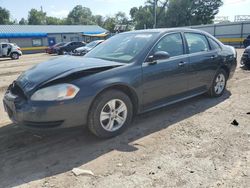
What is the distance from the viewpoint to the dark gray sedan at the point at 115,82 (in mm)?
3484

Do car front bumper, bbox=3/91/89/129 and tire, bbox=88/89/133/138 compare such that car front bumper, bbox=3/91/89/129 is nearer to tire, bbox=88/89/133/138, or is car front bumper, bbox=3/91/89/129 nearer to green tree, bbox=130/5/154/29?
tire, bbox=88/89/133/138

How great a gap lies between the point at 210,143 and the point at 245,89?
12.3 ft

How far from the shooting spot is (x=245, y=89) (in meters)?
6.92

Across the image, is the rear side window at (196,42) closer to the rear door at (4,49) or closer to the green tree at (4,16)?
the rear door at (4,49)

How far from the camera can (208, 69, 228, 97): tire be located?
19.5 feet

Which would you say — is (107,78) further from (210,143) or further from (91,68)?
(210,143)

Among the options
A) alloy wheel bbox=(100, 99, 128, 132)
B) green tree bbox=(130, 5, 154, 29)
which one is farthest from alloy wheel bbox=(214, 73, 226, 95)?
green tree bbox=(130, 5, 154, 29)

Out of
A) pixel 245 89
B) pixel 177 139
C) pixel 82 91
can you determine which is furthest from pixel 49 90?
pixel 245 89

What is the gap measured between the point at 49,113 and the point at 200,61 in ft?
10.9

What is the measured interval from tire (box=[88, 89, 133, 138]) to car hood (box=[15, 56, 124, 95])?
48 centimetres

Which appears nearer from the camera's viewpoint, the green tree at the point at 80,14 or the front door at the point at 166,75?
the front door at the point at 166,75

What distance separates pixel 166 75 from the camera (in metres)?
4.57

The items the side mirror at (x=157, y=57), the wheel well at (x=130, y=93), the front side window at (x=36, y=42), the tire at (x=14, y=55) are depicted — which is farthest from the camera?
the front side window at (x=36, y=42)

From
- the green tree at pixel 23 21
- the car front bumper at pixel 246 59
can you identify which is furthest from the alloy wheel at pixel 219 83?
the green tree at pixel 23 21
